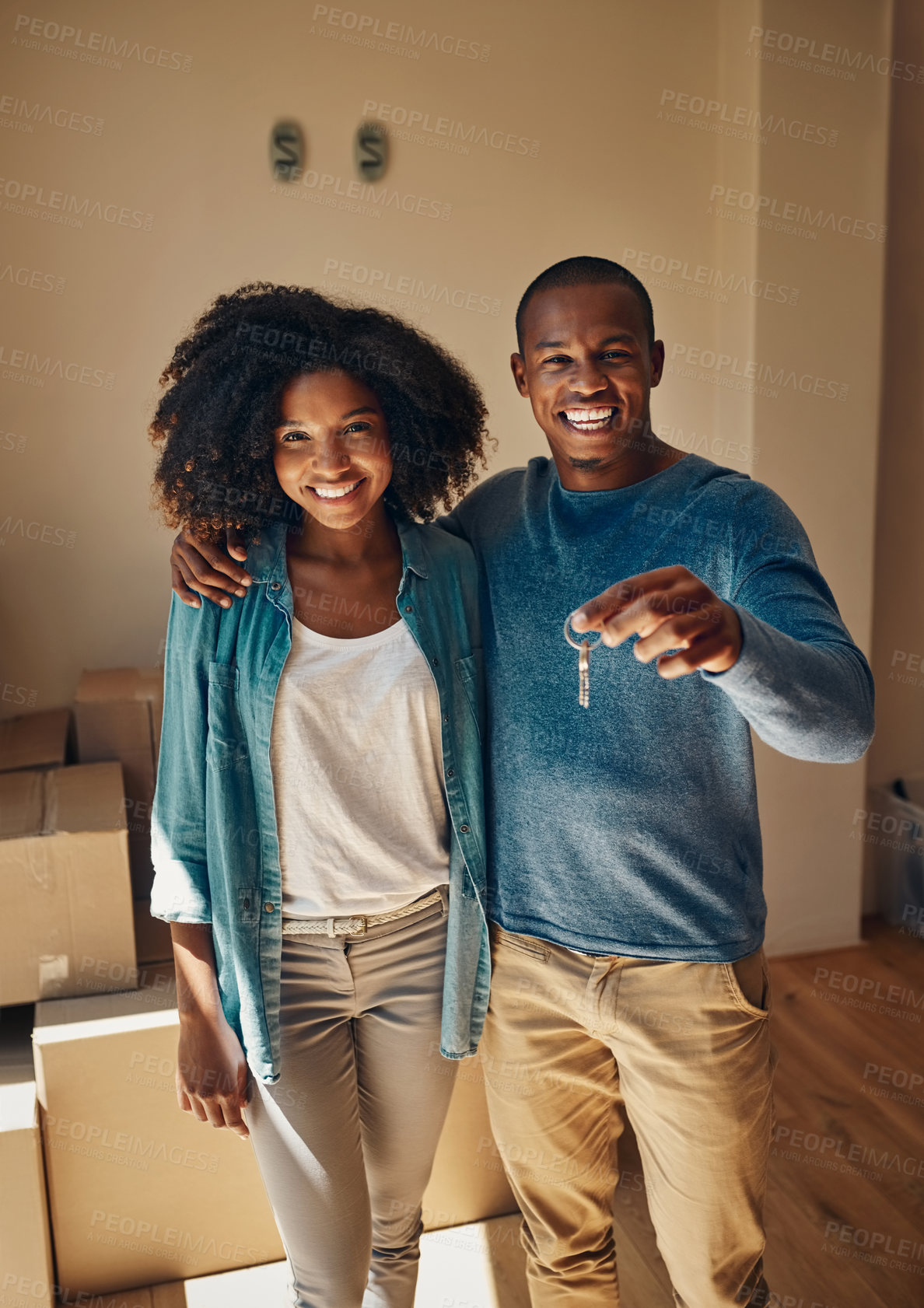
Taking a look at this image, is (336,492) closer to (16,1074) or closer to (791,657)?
(791,657)

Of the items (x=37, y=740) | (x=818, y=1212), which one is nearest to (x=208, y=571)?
(x=37, y=740)

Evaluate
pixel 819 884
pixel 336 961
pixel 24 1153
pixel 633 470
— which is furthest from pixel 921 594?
pixel 24 1153

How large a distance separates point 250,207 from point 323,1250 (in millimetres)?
2399

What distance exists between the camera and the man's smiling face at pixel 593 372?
Result: 4.43ft

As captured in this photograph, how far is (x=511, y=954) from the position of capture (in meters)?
1.40

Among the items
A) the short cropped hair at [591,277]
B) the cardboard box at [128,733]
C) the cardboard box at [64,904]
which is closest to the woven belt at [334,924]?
the cardboard box at [64,904]

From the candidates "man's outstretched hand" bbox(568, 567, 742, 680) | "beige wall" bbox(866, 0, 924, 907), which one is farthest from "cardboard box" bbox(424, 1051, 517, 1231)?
"beige wall" bbox(866, 0, 924, 907)

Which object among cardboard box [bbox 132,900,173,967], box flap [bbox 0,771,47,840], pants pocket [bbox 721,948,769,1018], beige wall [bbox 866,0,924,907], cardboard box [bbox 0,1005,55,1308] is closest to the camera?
pants pocket [bbox 721,948,769,1018]

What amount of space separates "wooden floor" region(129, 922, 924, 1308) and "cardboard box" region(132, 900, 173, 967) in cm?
63

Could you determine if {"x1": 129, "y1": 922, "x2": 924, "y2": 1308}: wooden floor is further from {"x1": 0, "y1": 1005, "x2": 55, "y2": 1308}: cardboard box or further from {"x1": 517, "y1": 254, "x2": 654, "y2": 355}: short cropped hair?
{"x1": 517, "y1": 254, "x2": 654, "y2": 355}: short cropped hair

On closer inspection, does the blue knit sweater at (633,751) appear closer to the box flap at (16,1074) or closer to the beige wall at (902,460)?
the box flap at (16,1074)

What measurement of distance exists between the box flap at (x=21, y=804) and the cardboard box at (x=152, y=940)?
1.15 ft

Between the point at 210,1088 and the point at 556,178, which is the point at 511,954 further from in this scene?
the point at 556,178

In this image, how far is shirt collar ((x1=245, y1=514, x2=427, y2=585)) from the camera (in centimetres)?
137
